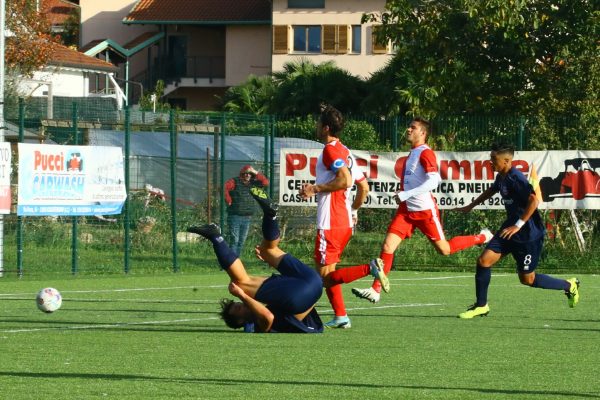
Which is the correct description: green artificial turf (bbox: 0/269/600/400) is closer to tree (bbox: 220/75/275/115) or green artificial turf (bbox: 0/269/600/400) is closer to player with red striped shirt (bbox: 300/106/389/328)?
player with red striped shirt (bbox: 300/106/389/328)

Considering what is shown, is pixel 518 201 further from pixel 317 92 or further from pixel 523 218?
pixel 317 92

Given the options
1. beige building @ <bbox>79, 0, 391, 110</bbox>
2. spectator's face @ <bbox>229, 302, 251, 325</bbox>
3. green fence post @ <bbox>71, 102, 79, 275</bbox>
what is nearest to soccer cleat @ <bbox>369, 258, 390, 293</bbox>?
spectator's face @ <bbox>229, 302, 251, 325</bbox>

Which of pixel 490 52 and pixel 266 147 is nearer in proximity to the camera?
pixel 266 147

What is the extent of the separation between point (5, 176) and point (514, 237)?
9033mm

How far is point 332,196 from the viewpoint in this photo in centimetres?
1330

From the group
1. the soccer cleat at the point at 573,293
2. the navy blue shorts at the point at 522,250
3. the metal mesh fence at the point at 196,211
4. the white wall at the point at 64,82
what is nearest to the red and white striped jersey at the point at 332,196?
Answer: the navy blue shorts at the point at 522,250

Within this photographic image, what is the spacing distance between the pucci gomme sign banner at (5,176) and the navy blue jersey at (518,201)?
8.81 metres

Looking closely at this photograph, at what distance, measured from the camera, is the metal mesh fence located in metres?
22.6

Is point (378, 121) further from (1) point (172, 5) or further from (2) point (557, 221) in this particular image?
(1) point (172, 5)

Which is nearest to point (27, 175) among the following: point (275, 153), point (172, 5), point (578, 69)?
point (275, 153)

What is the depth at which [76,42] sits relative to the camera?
8200 cm

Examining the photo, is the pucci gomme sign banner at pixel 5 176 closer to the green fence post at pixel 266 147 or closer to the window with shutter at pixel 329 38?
the green fence post at pixel 266 147

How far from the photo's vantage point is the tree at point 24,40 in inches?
1903

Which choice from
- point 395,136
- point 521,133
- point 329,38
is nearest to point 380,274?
point 395,136
